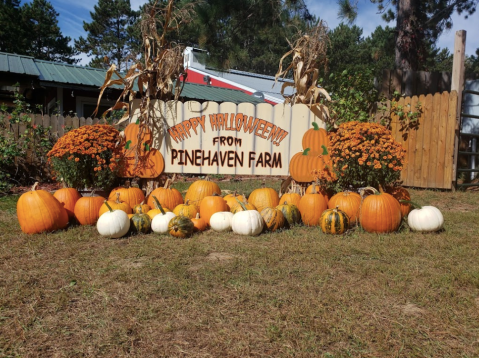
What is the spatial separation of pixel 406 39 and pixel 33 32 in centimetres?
3007

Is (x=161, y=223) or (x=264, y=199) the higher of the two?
(x=264, y=199)

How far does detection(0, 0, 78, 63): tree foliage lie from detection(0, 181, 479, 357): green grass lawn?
2984 cm

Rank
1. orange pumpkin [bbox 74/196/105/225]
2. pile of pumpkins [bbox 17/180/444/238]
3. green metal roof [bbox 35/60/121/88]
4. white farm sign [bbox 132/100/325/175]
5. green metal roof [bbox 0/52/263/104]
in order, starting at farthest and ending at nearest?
1. green metal roof [bbox 35/60/121/88]
2. green metal roof [bbox 0/52/263/104]
3. white farm sign [bbox 132/100/325/175]
4. orange pumpkin [bbox 74/196/105/225]
5. pile of pumpkins [bbox 17/180/444/238]

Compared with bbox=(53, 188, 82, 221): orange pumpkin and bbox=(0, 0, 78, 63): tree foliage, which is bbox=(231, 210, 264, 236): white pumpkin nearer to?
bbox=(53, 188, 82, 221): orange pumpkin

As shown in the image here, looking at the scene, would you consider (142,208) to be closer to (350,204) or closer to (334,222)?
(334,222)

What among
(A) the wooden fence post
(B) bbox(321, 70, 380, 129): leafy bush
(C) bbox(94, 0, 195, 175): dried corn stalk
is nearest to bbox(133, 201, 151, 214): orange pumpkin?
(C) bbox(94, 0, 195, 175): dried corn stalk

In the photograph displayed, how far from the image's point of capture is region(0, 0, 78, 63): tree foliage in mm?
27828

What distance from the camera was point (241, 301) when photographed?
2471 millimetres

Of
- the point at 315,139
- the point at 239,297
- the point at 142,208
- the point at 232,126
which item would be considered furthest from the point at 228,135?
the point at 239,297

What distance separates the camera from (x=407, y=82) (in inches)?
353

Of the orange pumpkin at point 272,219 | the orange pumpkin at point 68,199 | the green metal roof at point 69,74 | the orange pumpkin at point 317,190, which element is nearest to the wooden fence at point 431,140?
the orange pumpkin at point 317,190

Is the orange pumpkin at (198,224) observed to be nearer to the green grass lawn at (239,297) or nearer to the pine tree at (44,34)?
the green grass lawn at (239,297)

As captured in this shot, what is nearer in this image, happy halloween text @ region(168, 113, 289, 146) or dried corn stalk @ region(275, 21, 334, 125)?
happy halloween text @ region(168, 113, 289, 146)

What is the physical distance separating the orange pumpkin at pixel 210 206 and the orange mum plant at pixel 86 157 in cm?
133
